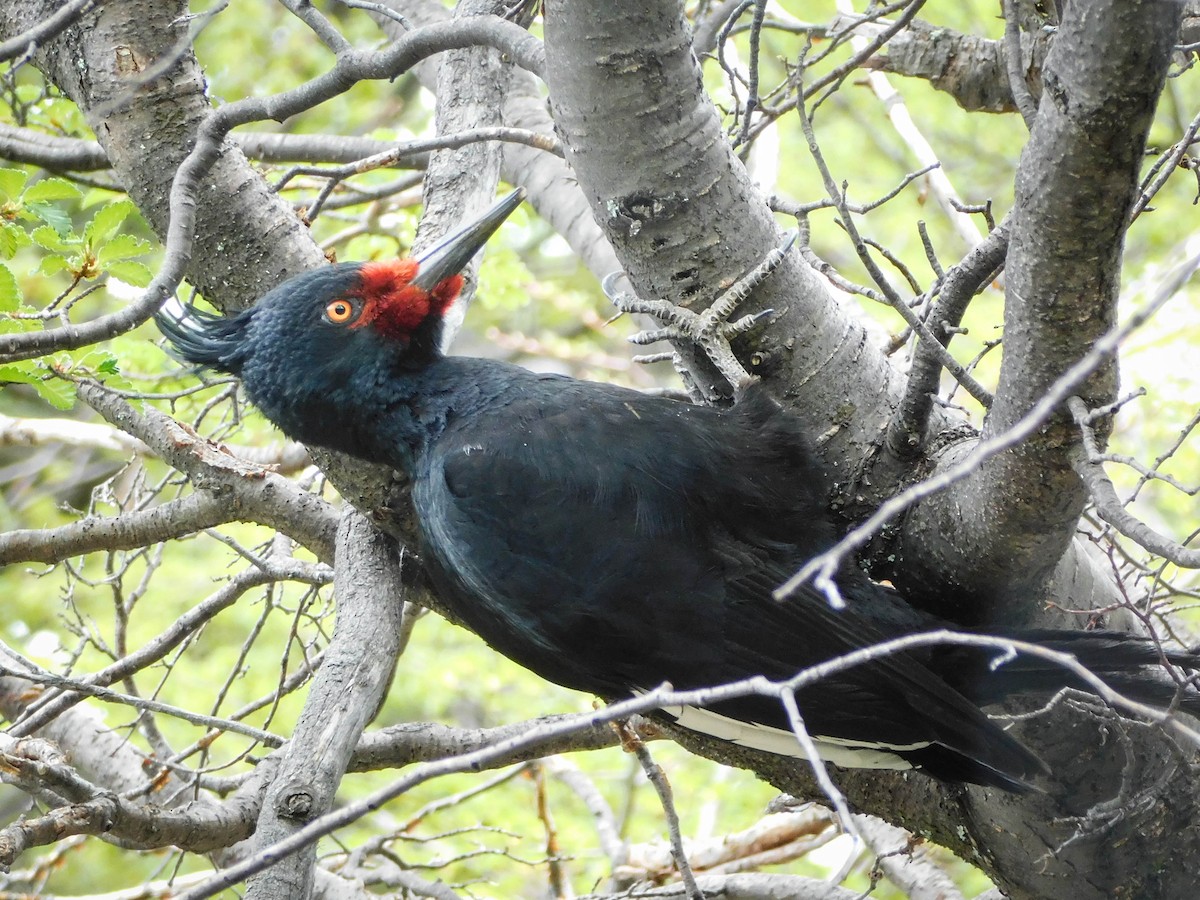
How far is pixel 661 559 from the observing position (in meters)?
2.16

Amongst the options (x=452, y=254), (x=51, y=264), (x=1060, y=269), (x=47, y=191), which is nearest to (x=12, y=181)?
(x=47, y=191)

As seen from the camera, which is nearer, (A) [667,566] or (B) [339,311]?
(A) [667,566]

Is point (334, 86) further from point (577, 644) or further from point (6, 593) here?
point (6, 593)

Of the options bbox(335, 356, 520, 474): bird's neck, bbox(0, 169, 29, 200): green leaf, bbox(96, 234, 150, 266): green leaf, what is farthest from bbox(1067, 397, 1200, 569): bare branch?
bbox(0, 169, 29, 200): green leaf

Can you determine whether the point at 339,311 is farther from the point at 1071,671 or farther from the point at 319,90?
the point at 1071,671

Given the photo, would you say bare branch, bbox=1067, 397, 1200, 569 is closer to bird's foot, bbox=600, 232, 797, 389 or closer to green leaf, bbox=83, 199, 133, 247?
bird's foot, bbox=600, 232, 797, 389

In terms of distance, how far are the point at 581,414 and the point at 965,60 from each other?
149 cm

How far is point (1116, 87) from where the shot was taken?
4.22 feet

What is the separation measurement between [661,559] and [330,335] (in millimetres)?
884

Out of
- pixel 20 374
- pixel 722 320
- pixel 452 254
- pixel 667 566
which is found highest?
pixel 452 254

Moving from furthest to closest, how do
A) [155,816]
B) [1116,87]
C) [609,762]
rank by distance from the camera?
[609,762]
[155,816]
[1116,87]

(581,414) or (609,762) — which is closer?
(581,414)

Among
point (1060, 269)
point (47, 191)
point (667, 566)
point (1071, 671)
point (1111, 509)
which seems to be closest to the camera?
→ point (1111, 509)

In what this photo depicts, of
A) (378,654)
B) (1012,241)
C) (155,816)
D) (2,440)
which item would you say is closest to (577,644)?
(378,654)
